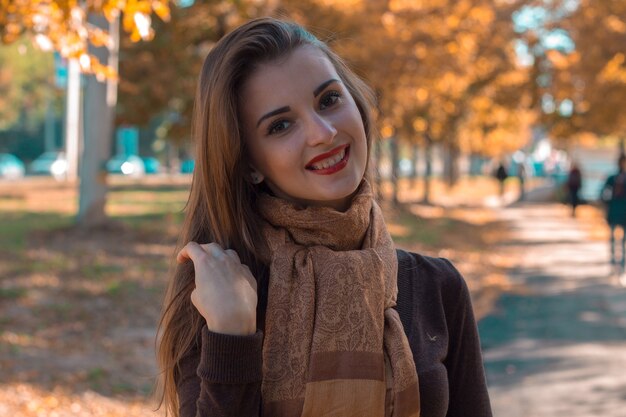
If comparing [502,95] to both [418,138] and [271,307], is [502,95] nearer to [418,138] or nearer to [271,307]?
[418,138]

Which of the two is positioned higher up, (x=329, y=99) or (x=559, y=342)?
(x=329, y=99)

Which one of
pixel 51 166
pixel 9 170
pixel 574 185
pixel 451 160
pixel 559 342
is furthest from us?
pixel 51 166

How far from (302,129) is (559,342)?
327 inches

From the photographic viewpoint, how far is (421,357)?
228 cm

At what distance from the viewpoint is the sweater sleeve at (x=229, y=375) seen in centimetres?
198

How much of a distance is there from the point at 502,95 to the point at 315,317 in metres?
23.8

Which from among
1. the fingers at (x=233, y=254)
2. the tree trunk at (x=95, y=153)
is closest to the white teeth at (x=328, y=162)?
the fingers at (x=233, y=254)

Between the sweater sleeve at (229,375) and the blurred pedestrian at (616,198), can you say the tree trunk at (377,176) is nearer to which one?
the sweater sleeve at (229,375)

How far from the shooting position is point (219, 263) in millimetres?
2111

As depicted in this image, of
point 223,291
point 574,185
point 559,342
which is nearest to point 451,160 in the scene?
point 574,185

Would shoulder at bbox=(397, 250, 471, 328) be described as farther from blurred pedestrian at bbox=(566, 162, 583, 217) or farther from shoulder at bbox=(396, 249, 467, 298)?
blurred pedestrian at bbox=(566, 162, 583, 217)

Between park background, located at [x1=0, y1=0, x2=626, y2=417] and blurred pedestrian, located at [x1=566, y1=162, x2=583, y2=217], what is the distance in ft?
2.90

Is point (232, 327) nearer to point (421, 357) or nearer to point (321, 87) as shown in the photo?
point (421, 357)

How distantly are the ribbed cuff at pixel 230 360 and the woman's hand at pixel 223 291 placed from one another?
0.11ft
